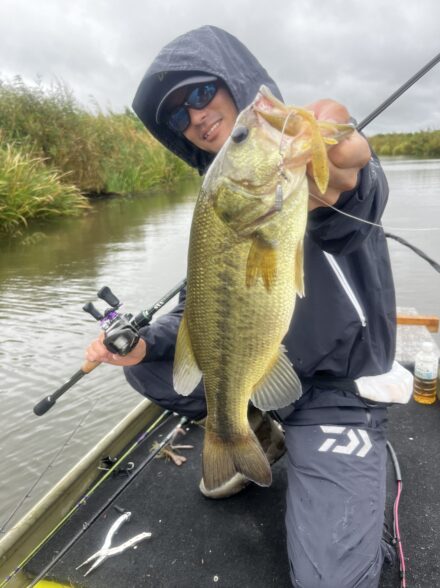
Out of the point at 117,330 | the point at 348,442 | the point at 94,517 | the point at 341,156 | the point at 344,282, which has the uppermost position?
the point at 341,156

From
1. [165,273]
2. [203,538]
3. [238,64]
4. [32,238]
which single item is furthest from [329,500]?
[32,238]

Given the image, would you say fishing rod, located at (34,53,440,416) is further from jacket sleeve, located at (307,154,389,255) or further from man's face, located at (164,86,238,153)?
man's face, located at (164,86,238,153)

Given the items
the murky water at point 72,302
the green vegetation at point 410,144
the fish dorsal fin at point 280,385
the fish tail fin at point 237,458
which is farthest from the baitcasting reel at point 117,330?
the green vegetation at point 410,144

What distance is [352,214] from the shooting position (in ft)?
6.05

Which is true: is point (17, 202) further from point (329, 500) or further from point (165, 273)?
point (329, 500)

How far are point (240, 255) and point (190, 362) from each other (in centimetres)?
56

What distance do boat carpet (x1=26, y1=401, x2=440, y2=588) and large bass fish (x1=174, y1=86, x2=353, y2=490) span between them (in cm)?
46

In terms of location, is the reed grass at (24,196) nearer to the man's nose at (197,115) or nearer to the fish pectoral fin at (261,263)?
the man's nose at (197,115)

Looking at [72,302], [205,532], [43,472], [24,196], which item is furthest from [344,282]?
[24,196]

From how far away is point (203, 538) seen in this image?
2.33m

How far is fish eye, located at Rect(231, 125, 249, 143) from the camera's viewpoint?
1424 mm

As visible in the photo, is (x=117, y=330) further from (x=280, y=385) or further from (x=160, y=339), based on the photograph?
(x=280, y=385)

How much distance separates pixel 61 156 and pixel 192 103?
1514 cm

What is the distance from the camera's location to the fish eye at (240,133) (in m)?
1.42
